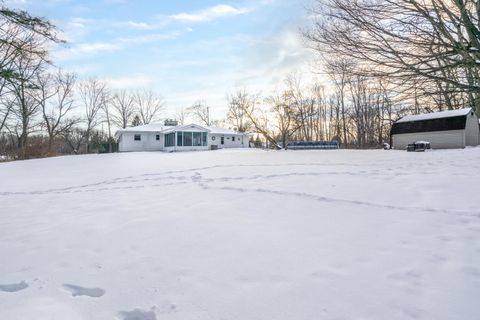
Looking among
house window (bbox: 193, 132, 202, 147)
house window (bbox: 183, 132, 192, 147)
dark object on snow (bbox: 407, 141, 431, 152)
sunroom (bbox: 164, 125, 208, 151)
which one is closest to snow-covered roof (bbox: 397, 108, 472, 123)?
dark object on snow (bbox: 407, 141, 431, 152)

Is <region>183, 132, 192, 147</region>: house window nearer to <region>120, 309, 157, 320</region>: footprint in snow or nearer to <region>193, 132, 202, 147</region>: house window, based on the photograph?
<region>193, 132, 202, 147</region>: house window

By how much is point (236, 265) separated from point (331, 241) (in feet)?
3.46

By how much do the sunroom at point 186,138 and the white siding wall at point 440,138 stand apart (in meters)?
18.7

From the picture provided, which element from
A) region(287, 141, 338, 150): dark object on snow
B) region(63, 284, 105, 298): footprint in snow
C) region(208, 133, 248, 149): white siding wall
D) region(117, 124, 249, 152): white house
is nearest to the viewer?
region(63, 284, 105, 298): footprint in snow

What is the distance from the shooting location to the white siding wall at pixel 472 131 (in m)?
19.0

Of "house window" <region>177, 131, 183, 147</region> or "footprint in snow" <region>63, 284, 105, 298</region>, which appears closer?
"footprint in snow" <region>63, 284, 105, 298</region>

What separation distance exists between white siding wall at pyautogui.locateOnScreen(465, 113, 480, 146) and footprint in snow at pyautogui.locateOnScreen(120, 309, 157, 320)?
74.8 ft

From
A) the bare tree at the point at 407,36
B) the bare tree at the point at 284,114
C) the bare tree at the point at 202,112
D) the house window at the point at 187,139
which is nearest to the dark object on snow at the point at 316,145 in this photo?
the bare tree at the point at 284,114

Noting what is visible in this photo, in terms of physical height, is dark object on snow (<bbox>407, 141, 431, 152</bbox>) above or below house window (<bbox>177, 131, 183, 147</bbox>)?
below

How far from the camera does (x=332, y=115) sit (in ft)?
134

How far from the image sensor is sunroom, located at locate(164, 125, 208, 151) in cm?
2906

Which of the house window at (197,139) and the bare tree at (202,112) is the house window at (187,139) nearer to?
the house window at (197,139)

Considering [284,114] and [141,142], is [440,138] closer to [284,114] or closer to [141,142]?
[284,114]

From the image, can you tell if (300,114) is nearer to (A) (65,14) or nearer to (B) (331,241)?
(A) (65,14)
